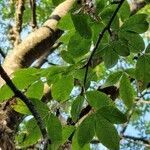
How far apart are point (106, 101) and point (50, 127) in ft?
0.57

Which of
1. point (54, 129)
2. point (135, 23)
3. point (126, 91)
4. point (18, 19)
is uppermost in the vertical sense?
point (135, 23)

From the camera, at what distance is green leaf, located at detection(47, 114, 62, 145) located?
39.4 inches

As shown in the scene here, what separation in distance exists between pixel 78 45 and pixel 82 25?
83 mm

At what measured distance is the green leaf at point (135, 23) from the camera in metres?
1.02

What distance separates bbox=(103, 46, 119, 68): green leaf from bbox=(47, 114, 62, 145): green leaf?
0.24 metres

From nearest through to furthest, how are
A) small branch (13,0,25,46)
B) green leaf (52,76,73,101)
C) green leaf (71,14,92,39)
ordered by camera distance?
green leaf (71,14,92,39), green leaf (52,76,73,101), small branch (13,0,25,46)

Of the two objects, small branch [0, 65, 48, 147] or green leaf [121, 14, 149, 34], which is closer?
small branch [0, 65, 48, 147]

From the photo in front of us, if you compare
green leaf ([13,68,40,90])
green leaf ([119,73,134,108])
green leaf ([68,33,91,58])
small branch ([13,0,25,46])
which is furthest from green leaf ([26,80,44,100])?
small branch ([13,0,25,46])

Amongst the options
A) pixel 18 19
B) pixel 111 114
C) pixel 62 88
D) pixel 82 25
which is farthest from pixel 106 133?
pixel 18 19

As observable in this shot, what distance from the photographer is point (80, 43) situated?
1.04 meters

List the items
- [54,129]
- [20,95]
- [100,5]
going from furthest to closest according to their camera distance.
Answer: [100,5]
[54,129]
[20,95]

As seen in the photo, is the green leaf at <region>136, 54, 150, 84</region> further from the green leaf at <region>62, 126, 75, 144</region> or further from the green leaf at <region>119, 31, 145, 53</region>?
the green leaf at <region>62, 126, 75, 144</region>

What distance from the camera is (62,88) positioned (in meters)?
1.08

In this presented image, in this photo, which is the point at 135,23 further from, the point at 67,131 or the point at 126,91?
the point at 67,131
